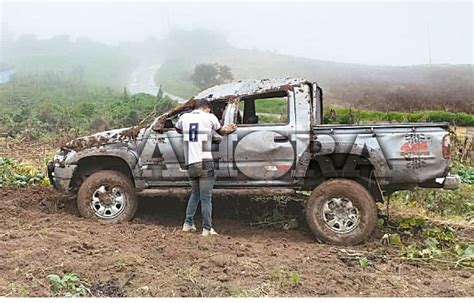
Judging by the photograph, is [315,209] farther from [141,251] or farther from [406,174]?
[141,251]

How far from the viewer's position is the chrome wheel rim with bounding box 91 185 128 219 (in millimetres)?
7160

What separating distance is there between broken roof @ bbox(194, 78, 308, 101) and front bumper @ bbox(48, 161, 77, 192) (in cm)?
172

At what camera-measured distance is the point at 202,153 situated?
264 inches

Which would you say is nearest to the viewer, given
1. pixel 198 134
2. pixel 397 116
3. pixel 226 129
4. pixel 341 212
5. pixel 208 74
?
pixel 341 212

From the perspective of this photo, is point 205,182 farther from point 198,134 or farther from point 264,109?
point 264,109

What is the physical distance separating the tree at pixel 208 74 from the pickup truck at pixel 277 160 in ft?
37.1

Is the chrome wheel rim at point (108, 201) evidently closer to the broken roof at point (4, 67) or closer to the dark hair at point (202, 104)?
the dark hair at point (202, 104)

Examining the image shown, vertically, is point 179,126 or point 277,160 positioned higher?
point 179,126

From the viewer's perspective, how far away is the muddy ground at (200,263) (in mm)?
4926

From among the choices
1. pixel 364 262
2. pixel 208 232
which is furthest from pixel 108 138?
pixel 364 262

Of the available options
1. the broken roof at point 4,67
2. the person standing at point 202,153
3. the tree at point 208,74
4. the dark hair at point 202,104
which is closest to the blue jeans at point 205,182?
the person standing at point 202,153

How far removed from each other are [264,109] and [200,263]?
274 cm

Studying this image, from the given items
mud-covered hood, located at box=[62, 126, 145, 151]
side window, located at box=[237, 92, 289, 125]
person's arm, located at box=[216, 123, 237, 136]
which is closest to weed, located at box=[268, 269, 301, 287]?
person's arm, located at box=[216, 123, 237, 136]

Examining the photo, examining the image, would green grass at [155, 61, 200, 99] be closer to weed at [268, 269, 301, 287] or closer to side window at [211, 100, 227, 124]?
side window at [211, 100, 227, 124]
